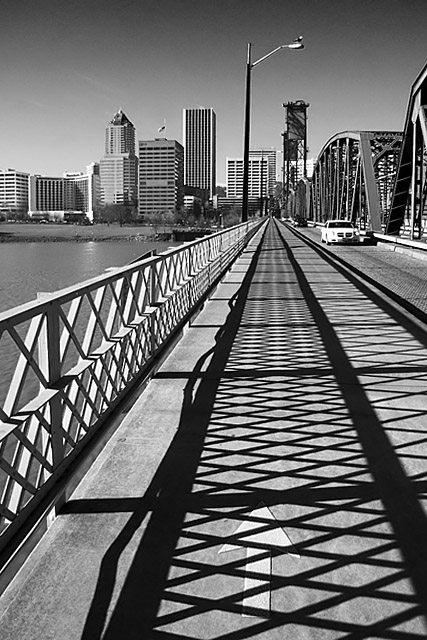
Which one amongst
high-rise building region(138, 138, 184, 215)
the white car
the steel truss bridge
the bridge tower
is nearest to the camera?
the steel truss bridge

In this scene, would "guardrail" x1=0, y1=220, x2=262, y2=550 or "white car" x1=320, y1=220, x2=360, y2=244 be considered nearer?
"guardrail" x1=0, y1=220, x2=262, y2=550

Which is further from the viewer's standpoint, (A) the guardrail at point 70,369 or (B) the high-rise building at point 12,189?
(B) the high-rise building at point 12,189

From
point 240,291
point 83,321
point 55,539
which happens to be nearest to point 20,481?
point 55,539

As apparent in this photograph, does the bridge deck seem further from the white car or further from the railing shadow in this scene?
the white car

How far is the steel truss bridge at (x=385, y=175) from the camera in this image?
94.5 ft

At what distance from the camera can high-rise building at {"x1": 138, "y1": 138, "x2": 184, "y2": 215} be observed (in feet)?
545

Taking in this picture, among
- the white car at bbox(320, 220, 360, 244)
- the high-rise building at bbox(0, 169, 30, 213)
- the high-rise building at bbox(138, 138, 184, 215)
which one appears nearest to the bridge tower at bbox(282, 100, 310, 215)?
the high-rise building at bbox(138, 138, 184, 215)

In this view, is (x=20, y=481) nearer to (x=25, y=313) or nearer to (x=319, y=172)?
(x=25, y=313)

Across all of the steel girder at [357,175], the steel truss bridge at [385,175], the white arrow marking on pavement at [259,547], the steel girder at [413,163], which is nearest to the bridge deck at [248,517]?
the white arrow marking on pavement at [259,547]

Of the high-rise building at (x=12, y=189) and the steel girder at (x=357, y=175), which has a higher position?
the high-rise building at (x=12, y=189)

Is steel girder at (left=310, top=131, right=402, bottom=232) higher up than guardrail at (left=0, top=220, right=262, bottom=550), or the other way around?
steel girder at (left=310, top=131, right=402, bottom=232)

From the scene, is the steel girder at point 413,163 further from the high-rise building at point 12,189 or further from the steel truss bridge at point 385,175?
the high-rise building at point 12,189

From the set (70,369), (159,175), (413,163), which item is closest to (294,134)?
(159,175)

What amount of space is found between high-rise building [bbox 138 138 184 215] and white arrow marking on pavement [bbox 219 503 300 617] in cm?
16240
